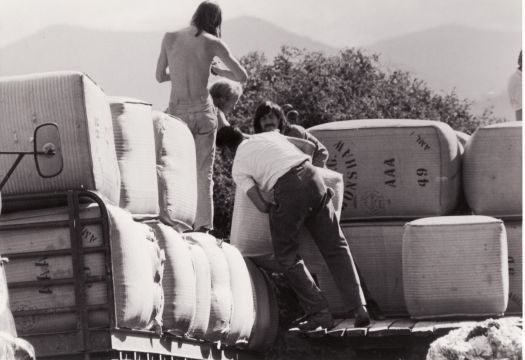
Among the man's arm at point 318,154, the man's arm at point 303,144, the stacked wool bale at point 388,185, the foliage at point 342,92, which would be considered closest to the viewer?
the man's arm at point 303,144

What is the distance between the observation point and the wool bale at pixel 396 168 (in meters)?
9.09

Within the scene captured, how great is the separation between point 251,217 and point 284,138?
1.80 ft

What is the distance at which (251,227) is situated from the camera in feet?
27.9

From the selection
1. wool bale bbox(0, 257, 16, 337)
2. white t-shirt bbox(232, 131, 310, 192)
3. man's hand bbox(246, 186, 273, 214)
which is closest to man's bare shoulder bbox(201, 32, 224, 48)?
white t-shirt bbox(232, 131, 310, 192)

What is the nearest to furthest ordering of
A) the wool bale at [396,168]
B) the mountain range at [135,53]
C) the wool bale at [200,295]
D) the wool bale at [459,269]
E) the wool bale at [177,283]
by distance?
the wool bale at [177,283]
the wool bale at [200,295]
the wool bale at [459,269]
the wool bale at [396,168]
the mountain range at [135,53]

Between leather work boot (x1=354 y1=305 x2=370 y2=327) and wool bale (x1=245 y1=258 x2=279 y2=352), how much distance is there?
53 cm

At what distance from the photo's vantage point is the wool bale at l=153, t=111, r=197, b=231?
732 centimetres

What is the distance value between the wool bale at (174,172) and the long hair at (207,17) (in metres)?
1.79

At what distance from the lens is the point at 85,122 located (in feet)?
19.2

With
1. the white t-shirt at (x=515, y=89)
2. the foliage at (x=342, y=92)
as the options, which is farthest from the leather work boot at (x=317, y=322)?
the foliage at (x=342, y=92)

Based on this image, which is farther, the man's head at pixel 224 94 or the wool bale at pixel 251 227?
the man's head at pixel 224 94

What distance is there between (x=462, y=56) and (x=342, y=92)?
852cm

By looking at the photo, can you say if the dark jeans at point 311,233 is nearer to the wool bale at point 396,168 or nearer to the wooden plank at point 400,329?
the wooden plank at point 400,329

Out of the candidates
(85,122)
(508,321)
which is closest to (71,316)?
(85,122)
